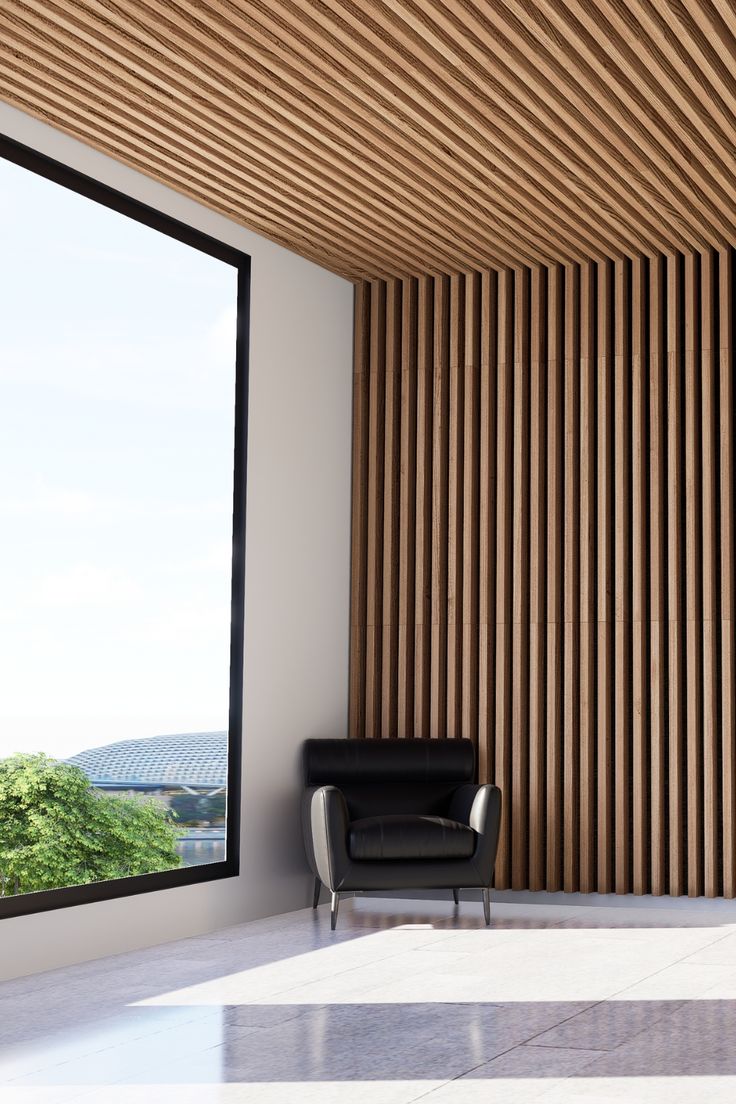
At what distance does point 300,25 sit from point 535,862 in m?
4.21

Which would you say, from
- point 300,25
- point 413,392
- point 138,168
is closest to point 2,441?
point 138,168

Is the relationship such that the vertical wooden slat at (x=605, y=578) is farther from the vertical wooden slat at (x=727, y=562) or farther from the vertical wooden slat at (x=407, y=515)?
the vertical wooden slat at (x=407, y=515)

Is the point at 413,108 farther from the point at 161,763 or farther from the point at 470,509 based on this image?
the point at 161,763

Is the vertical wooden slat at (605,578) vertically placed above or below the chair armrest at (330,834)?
above

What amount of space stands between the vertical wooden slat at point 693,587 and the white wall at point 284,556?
1.89 m

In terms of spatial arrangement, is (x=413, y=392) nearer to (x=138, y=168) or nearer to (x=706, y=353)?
(x=706, y=353)

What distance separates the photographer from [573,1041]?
155 inches

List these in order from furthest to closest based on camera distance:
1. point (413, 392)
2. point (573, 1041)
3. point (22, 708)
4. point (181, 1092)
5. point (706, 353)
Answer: point (413, 392)
point (706, 353)
point (22, 708)
point (573, 1041)
point (181, 1092)

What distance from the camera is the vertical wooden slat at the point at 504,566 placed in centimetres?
700

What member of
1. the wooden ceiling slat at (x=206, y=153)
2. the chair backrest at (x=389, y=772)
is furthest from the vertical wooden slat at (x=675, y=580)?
the wooden ceiling slat at (x=206, y=153)

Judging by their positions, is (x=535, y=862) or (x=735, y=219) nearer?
(x=735, y=219)

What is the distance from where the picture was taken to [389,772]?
677 centimetres

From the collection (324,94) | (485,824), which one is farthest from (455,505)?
(324,94)

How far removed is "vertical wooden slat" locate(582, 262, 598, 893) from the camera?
22.3ft
